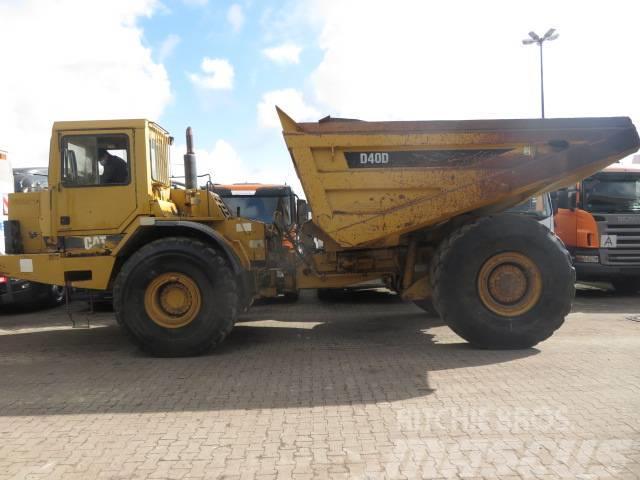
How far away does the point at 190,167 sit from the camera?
7102 mm

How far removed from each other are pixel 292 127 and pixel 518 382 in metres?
3.55

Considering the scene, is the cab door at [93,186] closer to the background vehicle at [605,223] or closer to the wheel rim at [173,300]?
the wheel rim at [173,300]

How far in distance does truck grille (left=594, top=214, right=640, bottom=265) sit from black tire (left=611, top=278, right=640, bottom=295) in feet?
3.76

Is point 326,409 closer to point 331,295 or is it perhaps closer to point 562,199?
point 331,295

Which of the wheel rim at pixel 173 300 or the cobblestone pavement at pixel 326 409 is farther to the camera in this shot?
the wheel rim at pixel 173 300

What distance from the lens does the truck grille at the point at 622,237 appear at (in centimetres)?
1016

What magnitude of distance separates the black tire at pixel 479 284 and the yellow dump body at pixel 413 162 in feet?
1.33

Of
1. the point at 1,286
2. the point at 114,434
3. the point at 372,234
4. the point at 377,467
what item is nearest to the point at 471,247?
the point at 372,234

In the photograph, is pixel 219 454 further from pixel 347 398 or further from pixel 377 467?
pixel 347 398

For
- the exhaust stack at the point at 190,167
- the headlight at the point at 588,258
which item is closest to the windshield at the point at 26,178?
the exhaust stack at the point at 190,167

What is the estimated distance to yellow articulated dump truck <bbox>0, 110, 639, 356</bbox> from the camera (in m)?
5.89

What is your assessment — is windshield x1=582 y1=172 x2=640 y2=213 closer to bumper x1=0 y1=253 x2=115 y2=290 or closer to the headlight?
the headlight

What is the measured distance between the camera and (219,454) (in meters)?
3.43

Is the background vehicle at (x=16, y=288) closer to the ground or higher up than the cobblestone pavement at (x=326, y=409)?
higher up
